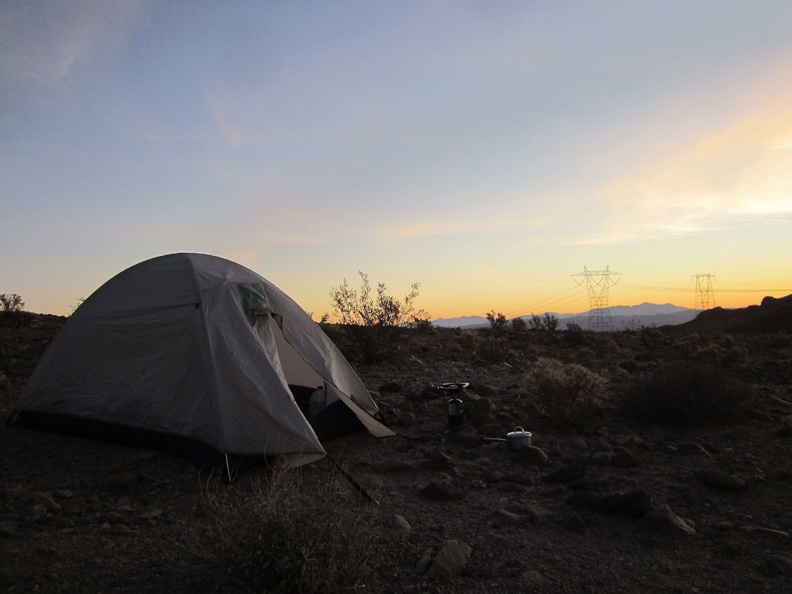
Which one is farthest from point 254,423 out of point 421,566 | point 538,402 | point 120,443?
point 538,402

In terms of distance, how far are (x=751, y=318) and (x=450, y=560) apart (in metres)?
32.9

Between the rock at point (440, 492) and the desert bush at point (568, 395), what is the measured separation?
3.23 metres

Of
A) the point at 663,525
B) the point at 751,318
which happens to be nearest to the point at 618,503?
the point at 663,525

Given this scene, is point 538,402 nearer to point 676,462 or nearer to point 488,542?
point 676,462

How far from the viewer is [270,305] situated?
319 inches

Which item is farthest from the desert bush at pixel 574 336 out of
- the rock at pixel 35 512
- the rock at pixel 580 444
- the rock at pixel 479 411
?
the rock at pixel 35 512

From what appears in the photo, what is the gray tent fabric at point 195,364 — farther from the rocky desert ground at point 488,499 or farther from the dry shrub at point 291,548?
the dry shrub at point 291,548

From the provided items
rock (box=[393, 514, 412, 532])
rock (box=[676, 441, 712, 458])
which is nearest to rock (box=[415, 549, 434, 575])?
rock (box=[393, 514, 412, 532])

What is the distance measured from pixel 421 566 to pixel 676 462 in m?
4.16

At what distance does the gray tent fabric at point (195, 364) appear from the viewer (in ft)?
21.5

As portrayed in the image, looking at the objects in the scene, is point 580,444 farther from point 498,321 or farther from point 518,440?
point 498,321

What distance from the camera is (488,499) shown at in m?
6.16

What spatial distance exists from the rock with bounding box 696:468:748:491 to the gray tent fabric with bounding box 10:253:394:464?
3801mm

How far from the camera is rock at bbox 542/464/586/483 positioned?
666 cm
